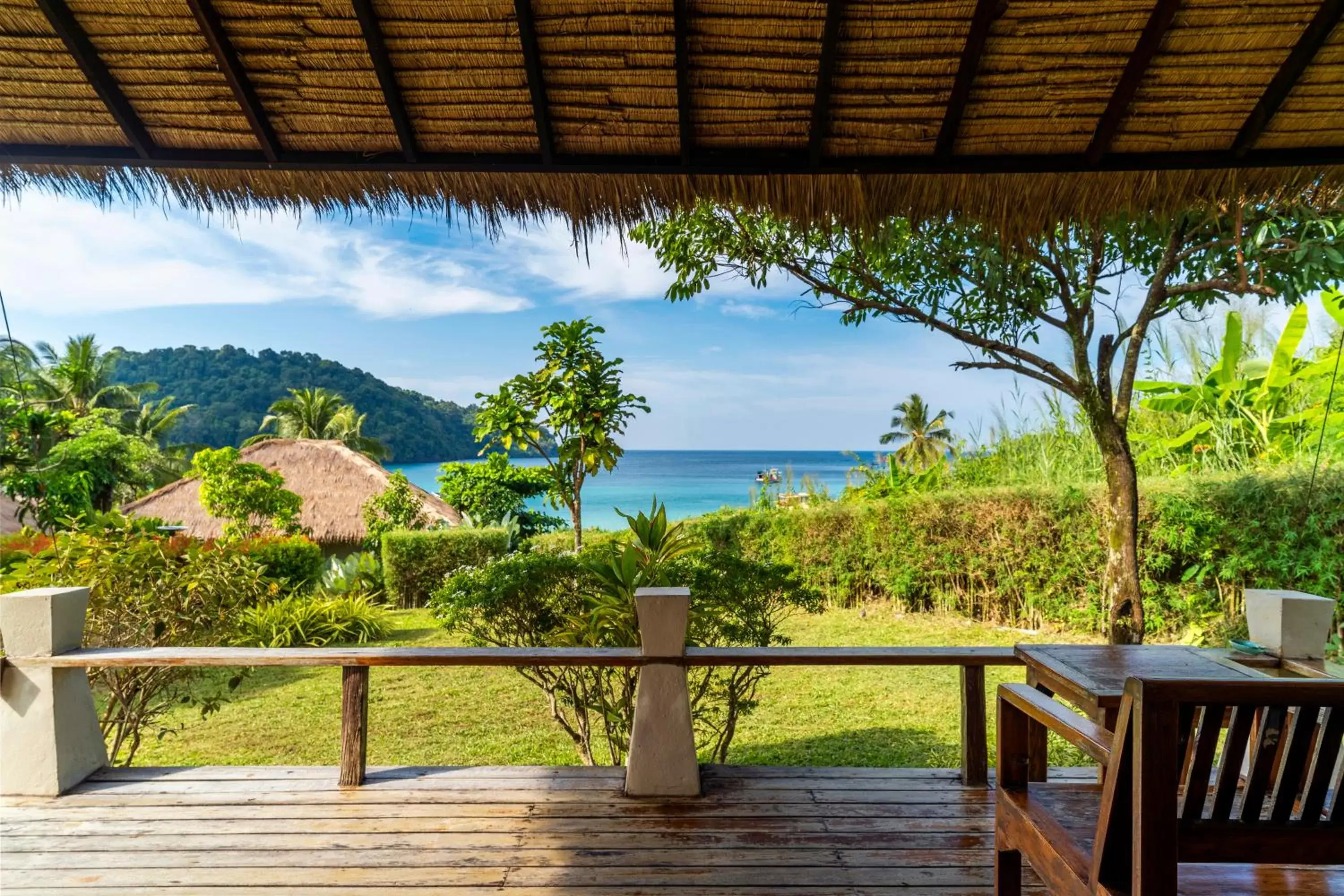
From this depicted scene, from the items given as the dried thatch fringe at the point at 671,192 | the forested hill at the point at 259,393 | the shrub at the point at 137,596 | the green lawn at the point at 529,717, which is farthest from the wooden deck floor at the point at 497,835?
the forested hill at the point at 259,393

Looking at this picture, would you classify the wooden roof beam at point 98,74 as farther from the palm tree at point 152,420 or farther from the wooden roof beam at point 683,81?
the palm tree at point 152,420

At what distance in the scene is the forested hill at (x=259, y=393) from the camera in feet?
112

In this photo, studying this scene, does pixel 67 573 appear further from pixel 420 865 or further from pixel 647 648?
pixel 647 648

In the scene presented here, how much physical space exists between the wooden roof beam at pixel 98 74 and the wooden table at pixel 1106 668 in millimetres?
3212

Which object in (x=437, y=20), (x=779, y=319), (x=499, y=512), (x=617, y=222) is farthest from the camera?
(x=779, y=319)

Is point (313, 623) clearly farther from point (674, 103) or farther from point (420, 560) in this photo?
point (674, 103)

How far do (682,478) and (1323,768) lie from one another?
53751 mm

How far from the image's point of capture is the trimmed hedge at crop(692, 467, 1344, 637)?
18.4 ft

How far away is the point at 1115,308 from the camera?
5133 millimetres

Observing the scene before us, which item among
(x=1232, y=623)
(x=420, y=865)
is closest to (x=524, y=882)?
(x=420, y=865)

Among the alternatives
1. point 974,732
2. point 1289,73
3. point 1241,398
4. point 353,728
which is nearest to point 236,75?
point 353,728

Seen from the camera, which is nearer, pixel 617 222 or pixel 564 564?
pixel 617 222

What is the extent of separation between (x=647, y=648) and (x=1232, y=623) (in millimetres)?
5369

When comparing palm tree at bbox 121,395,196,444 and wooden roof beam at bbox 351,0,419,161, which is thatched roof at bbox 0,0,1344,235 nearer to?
wooden roof beam at bbox 351,0,419,161
